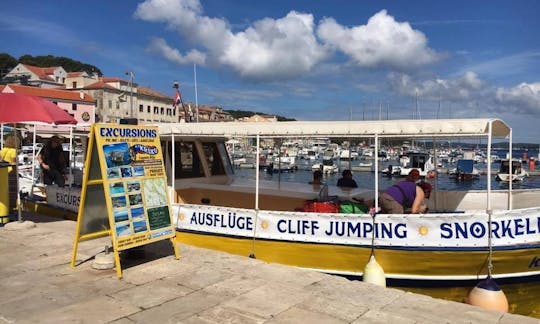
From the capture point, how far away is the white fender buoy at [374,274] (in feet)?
20.7

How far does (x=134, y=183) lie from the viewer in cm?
586

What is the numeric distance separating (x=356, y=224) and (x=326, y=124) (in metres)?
1.75

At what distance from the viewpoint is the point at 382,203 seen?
709cm

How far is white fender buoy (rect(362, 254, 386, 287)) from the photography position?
249 inches

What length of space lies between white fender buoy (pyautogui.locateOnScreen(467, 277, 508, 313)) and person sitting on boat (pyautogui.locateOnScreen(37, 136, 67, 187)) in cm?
925

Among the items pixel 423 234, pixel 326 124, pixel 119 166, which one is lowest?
pixel 423 234

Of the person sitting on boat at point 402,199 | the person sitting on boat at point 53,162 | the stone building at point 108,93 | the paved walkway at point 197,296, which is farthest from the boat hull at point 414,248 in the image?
the stone building at point 108,93

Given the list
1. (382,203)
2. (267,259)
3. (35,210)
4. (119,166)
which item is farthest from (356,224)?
(35,210)

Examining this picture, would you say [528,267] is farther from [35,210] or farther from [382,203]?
[35,210]

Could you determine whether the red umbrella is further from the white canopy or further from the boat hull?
the boat hull

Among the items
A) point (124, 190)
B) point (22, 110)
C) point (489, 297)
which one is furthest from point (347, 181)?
point (22, 110)

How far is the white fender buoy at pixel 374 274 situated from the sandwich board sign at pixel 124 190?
2859 mm

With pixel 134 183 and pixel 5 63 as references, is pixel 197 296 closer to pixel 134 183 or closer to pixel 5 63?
pixel 134 183

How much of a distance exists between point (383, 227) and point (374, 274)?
76cm
